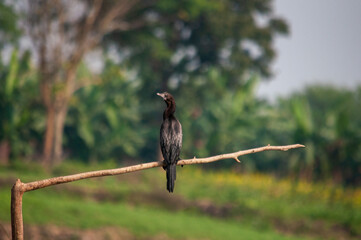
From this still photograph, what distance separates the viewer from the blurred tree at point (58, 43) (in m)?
18.0

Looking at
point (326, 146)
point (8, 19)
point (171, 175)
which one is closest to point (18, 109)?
point (8, 19)

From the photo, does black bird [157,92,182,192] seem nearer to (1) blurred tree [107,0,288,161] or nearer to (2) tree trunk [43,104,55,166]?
(2) tree trunk [43,104,55,166]

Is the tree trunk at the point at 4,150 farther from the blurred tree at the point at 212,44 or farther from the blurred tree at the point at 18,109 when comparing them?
the blurred tree at the point at 212,44

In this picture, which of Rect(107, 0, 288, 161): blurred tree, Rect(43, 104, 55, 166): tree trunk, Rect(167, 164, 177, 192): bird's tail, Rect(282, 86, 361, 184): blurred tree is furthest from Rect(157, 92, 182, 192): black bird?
Rect(107, 0, 288, 161): blurred tree

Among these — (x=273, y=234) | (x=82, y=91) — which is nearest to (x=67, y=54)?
(x=82, y=91)

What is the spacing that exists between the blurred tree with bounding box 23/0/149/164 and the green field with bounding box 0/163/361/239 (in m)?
1.82

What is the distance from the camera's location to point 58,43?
18.2m

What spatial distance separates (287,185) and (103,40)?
9646 millimetres

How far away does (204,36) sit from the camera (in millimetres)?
24969

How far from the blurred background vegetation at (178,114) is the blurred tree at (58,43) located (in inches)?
1.6

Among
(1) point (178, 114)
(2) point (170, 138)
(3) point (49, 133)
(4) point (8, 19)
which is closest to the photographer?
(2) point (170, 138)

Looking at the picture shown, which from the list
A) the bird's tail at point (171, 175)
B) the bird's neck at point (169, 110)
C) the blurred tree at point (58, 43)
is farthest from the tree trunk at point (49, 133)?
the bird's tail at point (171, 175)

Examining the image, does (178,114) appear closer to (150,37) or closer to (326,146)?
(150,37)

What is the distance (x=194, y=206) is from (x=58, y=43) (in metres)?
7.72
